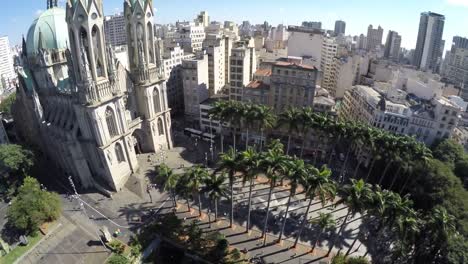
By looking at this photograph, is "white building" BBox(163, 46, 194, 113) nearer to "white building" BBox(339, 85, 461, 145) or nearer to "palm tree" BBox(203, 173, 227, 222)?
"palm tree" BBox(203, 173, 227, 222)

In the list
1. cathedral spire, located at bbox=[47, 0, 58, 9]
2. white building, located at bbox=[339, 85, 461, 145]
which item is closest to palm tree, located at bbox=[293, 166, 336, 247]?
white building, located at bbox=[339, 85, 461, 145]

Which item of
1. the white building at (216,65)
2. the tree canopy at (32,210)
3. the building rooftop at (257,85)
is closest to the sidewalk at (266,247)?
the tree canopy at (32,210)

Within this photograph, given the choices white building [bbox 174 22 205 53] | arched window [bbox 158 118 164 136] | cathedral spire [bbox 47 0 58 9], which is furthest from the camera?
white building [bbox 174 22 205 53]

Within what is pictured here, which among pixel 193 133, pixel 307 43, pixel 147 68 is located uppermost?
pixel 307 43

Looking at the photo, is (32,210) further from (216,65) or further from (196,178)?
(216,65)

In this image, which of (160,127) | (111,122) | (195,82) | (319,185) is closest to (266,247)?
(319,185)

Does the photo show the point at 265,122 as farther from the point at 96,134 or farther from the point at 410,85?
the point at 410,85
